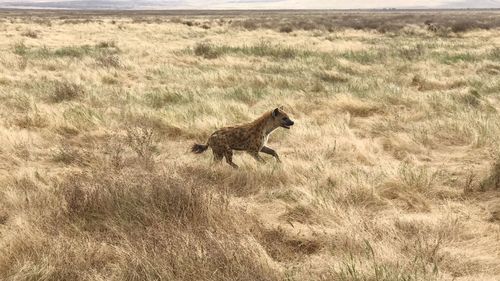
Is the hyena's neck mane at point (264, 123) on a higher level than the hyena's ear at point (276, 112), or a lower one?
lower

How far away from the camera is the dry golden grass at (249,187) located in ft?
13.0

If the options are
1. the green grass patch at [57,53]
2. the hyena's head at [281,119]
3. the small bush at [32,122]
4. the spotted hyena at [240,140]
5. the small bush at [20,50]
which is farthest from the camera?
the small bush at [20,50]

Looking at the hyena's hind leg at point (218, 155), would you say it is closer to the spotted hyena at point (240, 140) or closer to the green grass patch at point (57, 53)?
the spotted hyena at point (240, 140)

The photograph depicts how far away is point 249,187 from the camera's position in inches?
243

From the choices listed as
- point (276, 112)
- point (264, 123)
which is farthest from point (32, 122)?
point (276, 112)

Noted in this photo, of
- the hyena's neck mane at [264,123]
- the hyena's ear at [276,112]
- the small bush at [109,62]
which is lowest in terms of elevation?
the small bush at [109,62]

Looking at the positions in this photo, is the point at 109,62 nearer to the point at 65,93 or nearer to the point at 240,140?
the point at 65,93

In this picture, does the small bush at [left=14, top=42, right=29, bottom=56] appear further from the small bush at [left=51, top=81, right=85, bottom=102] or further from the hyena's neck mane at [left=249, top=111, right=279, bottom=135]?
the hyena's neck mane at [left=249, top=111, right=279, bottom=135]

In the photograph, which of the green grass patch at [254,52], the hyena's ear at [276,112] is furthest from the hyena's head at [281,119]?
the green grass patch at [254,52]

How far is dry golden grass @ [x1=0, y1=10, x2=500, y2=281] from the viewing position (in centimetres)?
396

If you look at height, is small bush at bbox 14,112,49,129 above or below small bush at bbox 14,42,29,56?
Answer: above

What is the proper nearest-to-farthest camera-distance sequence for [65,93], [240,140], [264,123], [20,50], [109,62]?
[240,140] < [264,123] < [65,93] < [109,62] < [20,50]

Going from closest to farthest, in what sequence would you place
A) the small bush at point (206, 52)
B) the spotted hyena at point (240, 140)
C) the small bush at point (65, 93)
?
the spotted hyena at point (240, 140), the small bush at point (65, 93), the small bush at point (206, 52)

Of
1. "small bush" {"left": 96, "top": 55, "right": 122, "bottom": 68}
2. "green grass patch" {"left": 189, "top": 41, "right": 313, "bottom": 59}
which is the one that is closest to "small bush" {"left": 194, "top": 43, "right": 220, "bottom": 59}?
"green grass patch" {"left": 189, "top": 41, "right": 313, "bottom": 59}
